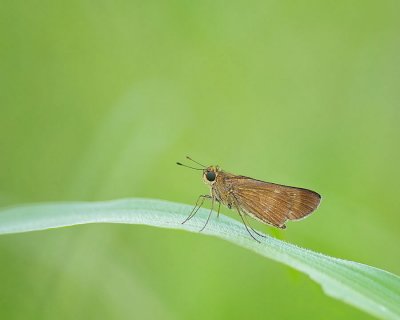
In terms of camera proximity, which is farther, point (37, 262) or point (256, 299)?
point (37, 262)

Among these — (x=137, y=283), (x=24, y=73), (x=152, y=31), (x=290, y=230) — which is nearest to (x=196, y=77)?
(x=152, y=31)

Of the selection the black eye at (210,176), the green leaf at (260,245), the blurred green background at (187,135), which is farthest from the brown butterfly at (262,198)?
the green leaf at (260,245)

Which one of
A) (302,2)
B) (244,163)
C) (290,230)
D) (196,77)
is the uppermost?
(302,2)

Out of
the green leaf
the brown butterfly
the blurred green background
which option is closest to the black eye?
the brown butterfly

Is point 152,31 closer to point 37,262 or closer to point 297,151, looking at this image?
point 297,151

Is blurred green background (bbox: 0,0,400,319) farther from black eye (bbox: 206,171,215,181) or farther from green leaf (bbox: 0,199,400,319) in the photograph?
green leaf (bbox: 0,199,400,319)

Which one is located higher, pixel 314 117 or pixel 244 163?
pixel 314 117
